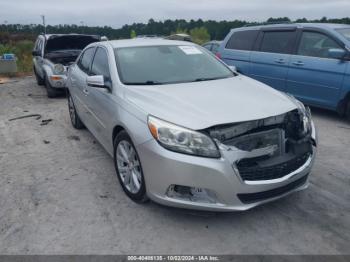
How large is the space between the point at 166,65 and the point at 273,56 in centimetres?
363

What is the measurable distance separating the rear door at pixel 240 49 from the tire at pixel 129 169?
15.5ft

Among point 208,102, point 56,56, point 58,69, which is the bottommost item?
point 58,69

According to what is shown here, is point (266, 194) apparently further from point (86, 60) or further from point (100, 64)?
point (86, 60)

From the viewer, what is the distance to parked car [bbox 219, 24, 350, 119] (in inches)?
238

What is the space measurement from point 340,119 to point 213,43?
7199 millimetres

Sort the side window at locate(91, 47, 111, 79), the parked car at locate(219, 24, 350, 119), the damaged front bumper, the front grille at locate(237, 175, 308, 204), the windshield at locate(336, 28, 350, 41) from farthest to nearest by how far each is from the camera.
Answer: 1. the windshield at locate(336, 28, 350, 41)
2. the parked car at locate(219, 24, 350, 119)
3. the side window at locate(91, 47, 111, 79)
4. the front grille at locate(237, 175, 308, 204)
5. the damaged front bumper

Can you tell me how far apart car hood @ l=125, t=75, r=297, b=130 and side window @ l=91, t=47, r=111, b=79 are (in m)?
0.71

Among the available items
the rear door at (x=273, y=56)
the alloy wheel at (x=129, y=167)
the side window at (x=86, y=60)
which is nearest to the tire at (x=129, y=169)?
the alloy wheel at (x=129, y=167)

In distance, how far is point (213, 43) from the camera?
12.8 meters

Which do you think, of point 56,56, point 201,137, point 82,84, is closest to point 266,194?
point 201,137

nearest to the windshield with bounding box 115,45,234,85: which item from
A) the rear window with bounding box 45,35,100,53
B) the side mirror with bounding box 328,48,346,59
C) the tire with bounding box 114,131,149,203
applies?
the tire with bounding box 114,131,149,203

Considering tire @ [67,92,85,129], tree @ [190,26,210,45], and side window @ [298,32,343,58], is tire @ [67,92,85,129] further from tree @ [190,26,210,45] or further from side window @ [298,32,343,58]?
tree @ [190,26,210,45]

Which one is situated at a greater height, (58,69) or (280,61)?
(280,61)

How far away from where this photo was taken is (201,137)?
287 cm
